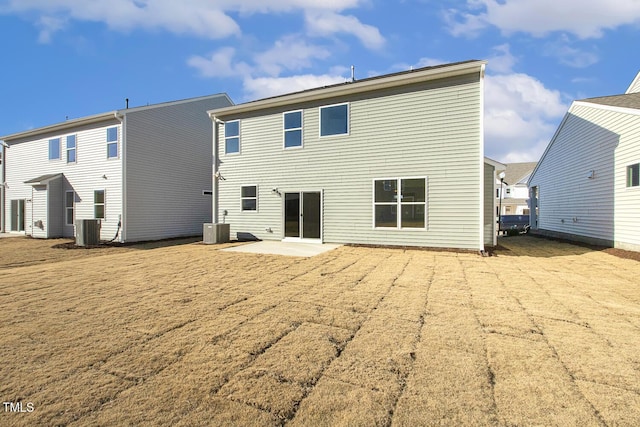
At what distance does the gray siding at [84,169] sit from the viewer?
13094 millimetres

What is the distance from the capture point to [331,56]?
11.5m

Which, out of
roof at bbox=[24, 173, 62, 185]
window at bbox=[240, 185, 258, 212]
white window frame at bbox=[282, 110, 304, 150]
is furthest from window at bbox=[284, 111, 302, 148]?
roof at bbox=[24, 173, 62, 185]

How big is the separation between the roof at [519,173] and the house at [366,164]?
3777 centimetres

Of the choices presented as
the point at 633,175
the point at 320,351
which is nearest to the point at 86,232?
the point at 320,351

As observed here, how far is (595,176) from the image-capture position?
1140cm

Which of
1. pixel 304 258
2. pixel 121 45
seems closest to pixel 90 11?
pixel 121 45

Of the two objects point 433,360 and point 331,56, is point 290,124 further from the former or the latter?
point 433,360

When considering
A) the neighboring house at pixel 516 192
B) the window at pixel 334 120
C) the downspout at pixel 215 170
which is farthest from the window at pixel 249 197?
the neighboring house at pixel 516 192

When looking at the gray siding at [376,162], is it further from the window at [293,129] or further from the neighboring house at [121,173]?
the neighboring house at [121,173]

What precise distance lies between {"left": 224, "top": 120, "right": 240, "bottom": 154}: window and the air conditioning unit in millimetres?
6119

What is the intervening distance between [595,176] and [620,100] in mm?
3200

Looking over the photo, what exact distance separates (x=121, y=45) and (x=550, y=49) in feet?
52.0

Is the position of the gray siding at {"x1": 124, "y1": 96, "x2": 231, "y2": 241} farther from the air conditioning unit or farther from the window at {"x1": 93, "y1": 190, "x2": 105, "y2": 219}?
the window at {"x1": 93, "y1": 190, "x2": 105, "y2": 219}

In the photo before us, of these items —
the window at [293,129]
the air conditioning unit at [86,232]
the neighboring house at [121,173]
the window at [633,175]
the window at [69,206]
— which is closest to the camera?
the window at [633,175]
